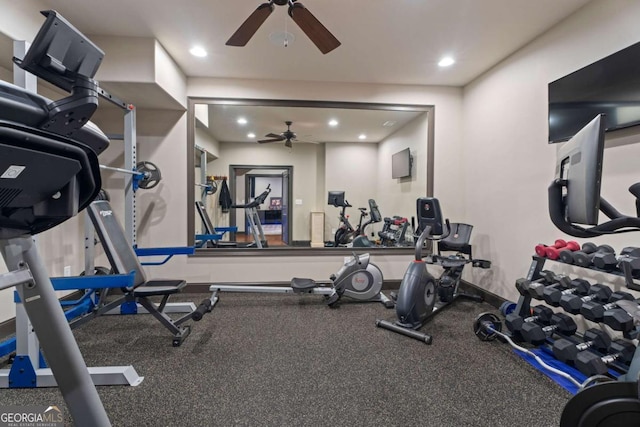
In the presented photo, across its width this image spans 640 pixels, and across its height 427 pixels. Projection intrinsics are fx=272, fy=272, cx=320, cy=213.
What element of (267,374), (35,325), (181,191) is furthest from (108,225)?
(35,325)

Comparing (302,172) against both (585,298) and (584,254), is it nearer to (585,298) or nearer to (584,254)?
(584,254)

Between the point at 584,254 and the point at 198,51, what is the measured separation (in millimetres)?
3785

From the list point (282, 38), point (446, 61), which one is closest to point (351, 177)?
point (446, 61)

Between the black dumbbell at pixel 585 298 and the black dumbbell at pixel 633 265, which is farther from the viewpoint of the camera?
the black dumbbell at pixel 585 298

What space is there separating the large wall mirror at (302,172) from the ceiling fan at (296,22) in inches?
59.3

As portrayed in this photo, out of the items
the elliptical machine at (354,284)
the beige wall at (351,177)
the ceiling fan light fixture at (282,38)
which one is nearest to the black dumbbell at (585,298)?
the elliptical machine at (354,284)

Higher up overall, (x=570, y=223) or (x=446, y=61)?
(x=446, y=61)

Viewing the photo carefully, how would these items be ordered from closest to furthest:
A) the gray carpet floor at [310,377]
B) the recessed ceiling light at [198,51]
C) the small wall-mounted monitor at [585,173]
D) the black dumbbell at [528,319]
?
the small wall-mounted monitor at [585,173]
the gray carpet floor at [310,377]
the black dumbbell at [528,319]
the recessed ceiling light at [198,51]

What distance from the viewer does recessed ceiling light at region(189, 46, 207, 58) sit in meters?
2.79

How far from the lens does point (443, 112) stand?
367 cm

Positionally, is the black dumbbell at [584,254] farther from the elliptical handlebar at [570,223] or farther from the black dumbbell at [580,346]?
the elliptical handlebar at [570,223]

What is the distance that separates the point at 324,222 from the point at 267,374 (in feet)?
10.8

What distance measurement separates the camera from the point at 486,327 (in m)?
2.25

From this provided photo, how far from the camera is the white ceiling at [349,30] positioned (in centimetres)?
221
